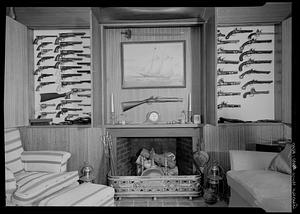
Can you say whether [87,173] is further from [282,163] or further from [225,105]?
[282,163]

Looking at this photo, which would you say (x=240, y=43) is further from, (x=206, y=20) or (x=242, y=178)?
(x=242, y=178)

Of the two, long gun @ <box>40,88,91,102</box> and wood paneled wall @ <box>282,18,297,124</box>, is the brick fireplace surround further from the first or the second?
wood paneled wall @ <box>282,18,297,124</box>

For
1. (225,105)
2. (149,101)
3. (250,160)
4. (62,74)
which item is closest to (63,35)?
(62,74)

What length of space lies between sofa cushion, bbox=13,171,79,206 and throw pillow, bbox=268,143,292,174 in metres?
1.11

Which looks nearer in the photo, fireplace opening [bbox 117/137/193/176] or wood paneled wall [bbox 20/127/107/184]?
wood paneled wall [bbox 20/127/107/184]

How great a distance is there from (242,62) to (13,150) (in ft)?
5.59

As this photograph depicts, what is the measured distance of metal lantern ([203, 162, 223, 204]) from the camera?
2138 mm

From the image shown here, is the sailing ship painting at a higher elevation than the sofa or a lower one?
higher

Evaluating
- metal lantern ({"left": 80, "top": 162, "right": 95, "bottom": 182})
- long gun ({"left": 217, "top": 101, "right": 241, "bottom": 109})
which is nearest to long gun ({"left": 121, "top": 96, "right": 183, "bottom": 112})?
long gun ({"left": 217, "top": 101, "right": 241, "bottom": 109})

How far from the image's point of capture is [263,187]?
57.1 inches

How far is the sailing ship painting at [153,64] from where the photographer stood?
2580 mm

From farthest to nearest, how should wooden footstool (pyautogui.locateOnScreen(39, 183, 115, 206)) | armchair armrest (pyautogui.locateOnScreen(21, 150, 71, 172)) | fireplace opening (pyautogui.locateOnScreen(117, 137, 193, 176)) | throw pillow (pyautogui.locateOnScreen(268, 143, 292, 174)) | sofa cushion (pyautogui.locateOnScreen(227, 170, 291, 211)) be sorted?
1. fireplace opening (pyautogui.locateOnScreen(117, 137, 193, 176))
2. armchair armrest (pyautogui.locateOnScreen(21, 150, 71, 172))
3. throw pillow (pyautogui.locateOnScreen(268, 143, 292, 174))
4. wooden footstool (pyautogui.locateOnScreen(39, 183, 115, 206))
5. sofa cushion (pyautogui.locateOnScreen(227, 170, 291, 211))

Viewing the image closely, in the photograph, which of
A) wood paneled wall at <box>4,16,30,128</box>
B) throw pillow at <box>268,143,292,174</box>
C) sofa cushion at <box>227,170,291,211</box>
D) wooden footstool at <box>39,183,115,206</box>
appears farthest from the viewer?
wood paneled wall at <box>4,16,30,128</box>

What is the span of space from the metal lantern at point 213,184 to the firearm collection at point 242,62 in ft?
1.77
